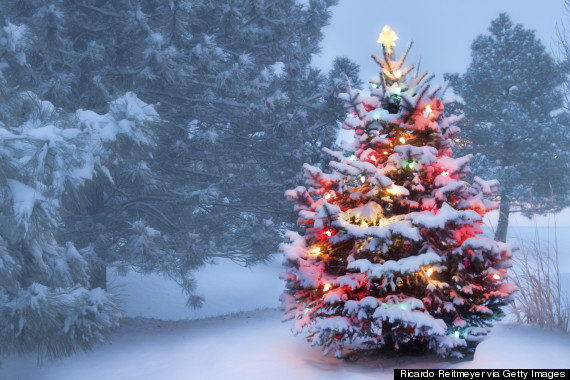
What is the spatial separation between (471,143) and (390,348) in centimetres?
1966

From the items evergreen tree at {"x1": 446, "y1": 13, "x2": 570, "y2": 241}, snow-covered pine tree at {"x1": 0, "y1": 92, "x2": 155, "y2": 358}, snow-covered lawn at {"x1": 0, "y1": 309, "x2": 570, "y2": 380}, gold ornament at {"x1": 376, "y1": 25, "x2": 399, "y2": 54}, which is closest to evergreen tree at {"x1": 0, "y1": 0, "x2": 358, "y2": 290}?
snow-covered lawn at {"x1": 0, "y1": 309, "x2": 570, "y2": 380}

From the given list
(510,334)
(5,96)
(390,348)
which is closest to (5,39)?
(5,96)

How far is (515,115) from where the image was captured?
22.0 meters

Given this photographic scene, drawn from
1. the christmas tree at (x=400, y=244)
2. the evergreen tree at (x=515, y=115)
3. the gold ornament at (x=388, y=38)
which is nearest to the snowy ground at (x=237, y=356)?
the christmas tree at (x=400, y=244)

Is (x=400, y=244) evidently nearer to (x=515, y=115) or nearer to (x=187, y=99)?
(x=187, y=99)

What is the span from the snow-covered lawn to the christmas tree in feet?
0.87

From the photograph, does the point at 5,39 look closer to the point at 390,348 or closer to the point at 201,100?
the point at 201,100

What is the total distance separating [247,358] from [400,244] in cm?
204

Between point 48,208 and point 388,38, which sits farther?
point 388,38

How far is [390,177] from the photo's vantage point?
5.25 metres

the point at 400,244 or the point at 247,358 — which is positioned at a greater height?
the point at 400,244

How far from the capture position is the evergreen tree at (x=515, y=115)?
72.9 ft

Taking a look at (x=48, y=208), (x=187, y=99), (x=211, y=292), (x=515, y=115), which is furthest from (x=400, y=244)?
(x=515, y=115)

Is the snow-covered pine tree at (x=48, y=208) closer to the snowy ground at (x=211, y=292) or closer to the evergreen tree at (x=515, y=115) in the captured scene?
the snowy ground at (x=211, y=292)
